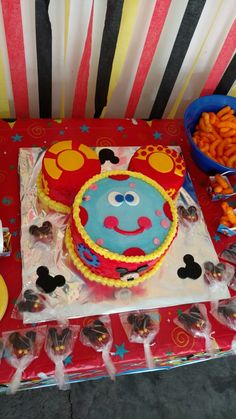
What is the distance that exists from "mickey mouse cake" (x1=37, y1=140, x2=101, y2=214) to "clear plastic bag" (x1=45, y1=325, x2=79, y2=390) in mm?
279

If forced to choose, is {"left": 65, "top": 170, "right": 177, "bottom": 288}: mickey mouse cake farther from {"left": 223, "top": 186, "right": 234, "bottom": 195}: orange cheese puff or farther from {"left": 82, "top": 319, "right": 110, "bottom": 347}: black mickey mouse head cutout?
{"left": 223, "top": 186, "right": 234, "bottom": 195}: orange cheese puff

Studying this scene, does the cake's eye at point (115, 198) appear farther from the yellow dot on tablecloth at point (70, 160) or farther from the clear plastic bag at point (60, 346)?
the clear plastic bag at point (60, 346)

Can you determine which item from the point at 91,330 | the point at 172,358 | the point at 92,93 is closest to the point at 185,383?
the point at 172,358

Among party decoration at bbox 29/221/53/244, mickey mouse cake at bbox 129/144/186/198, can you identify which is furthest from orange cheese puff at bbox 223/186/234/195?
party decoration at bbox 29/221/53/244

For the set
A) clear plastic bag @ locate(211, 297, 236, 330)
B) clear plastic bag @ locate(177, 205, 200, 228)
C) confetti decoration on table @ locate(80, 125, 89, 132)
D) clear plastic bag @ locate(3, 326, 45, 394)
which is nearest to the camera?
clear plastic bag @ locate(3, 326, 45, 394)

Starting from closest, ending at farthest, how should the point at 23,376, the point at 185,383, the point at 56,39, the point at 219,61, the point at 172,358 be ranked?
the point at 23,376 < the point at 172,358 < the point at 56,39 < the point at 219,61 < the point at 185,383

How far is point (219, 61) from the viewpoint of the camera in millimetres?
1105

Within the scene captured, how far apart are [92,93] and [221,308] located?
27.3 inches

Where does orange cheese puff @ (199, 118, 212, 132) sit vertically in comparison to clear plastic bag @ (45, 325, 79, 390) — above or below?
above

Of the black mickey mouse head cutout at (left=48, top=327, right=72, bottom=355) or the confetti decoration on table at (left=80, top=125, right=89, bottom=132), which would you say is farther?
the confetti decoration on table at (left=80, top=125, right=89, bottom=132)

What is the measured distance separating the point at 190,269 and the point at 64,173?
37 centimetres

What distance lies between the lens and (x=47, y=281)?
861 mm

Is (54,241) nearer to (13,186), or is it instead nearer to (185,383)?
(13,186)

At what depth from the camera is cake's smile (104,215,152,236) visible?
82cm
